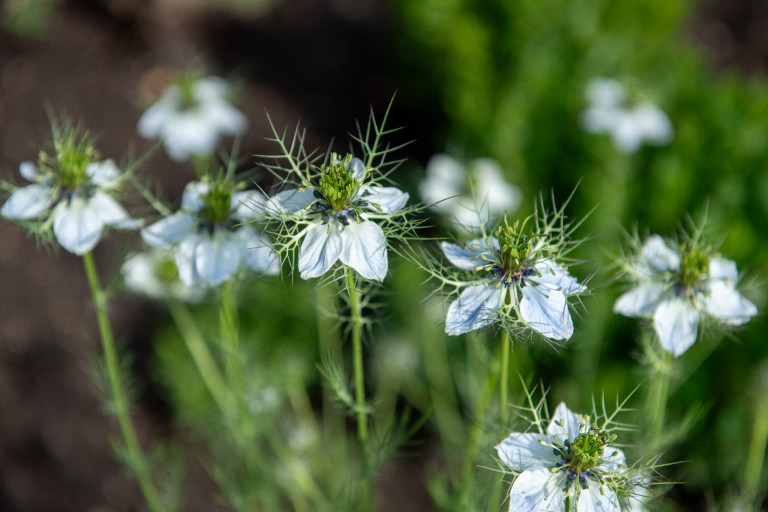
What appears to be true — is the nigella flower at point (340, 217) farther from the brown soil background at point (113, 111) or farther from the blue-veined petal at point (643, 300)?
the brown soil background at point (113, 111)

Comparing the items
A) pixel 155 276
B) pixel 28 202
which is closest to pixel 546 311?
pixel 28 202

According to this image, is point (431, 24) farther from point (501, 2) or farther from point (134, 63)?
point (134, 63)

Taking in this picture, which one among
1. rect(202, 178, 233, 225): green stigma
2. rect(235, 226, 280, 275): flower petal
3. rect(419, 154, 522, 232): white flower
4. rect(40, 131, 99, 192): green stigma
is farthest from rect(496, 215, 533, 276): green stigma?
rect(419, 154, 522, 232): white flower

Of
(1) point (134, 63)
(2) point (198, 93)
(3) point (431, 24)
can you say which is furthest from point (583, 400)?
(1) point (134, 63)

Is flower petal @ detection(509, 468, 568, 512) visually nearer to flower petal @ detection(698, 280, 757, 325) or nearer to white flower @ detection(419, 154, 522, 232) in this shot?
flower petal @ detection(698, 280, 757, 325)

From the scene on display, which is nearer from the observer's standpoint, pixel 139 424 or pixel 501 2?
pixel 139 424
